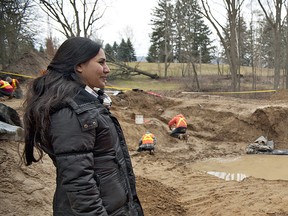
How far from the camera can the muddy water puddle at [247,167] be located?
8320 millimetres

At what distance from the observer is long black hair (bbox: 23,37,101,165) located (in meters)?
1.79

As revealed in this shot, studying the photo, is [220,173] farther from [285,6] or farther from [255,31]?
[255,31]

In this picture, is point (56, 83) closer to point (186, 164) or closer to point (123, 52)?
point (186, 164)

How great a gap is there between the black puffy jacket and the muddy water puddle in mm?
6721

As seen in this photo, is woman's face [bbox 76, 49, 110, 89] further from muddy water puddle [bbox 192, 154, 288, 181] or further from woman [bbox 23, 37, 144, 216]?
muddy water puddle [bbox 192, 154, 288, 181]

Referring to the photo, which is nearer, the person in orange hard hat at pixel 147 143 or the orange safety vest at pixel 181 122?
the person in orange hard hat at pixel 147 143

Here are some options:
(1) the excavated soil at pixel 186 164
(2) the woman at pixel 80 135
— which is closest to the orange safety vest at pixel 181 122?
(1) the excavated soil at pixel 186 164

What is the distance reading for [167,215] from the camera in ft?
15.8

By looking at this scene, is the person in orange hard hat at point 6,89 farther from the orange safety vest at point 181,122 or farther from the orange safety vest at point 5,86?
the orange safety vest at point 181,122

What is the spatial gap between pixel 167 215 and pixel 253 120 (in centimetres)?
870

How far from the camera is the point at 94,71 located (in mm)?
1918

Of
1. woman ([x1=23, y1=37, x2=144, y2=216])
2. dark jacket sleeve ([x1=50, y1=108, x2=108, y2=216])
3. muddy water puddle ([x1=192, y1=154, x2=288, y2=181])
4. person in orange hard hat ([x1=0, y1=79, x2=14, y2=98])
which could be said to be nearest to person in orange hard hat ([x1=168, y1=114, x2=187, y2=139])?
Result: muddy water puddle ([x1=192, y1=154, x2=288, y2=181])

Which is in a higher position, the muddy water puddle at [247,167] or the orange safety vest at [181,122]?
the orange safety vest at [181,122]

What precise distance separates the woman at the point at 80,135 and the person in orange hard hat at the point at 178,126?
9287 millimetres
